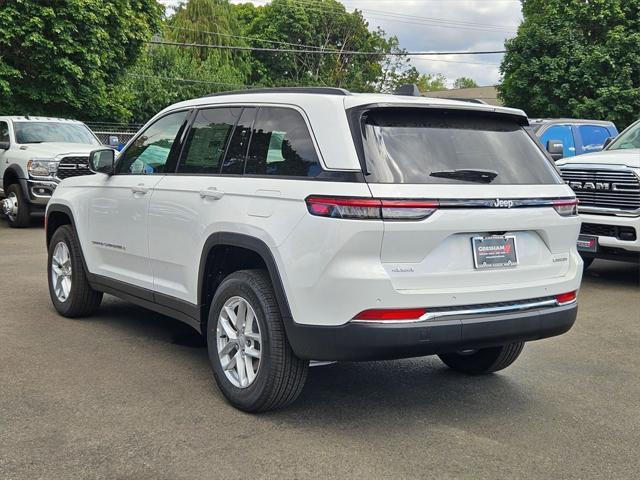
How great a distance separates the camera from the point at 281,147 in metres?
4.51

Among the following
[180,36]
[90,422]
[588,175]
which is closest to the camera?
[90,422]

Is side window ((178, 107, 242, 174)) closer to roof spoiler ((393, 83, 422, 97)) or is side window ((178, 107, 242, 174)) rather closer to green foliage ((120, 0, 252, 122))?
roof spoiler ((393, 83, 422, 97))

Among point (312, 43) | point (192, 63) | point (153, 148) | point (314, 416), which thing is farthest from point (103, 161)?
point (312, 43)

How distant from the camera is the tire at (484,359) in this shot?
5188mm

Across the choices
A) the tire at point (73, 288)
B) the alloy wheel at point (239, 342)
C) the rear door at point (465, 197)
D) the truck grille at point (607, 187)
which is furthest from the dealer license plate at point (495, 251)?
the truck grille at point (607, 187)

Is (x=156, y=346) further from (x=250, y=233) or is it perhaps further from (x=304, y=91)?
(x=304, y=91)

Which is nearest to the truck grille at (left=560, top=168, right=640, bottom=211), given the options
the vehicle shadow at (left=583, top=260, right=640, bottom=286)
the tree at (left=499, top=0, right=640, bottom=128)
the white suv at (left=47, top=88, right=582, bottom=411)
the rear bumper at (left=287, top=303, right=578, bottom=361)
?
the vehicle shadow at (left=583, top=260, right=640, bottom=286)

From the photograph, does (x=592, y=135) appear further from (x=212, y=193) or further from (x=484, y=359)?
(x=212, y=193)

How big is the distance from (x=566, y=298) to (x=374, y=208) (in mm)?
1524

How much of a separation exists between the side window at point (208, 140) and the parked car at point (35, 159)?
8.88 metres

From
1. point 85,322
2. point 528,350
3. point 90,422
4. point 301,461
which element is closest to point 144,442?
point 90,422

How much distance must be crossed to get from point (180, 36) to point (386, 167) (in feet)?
176

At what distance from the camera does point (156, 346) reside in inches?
234

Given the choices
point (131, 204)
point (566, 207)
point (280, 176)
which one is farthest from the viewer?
point (131, 204)
